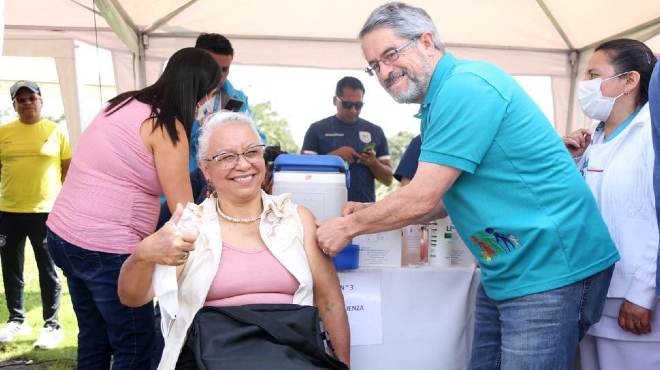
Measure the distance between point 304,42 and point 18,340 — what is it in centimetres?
304

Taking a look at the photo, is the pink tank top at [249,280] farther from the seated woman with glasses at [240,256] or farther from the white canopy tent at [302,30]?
the white canopy tent at [302,30]

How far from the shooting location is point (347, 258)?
7.25 feet

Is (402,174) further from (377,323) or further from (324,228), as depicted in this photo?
(324,228)

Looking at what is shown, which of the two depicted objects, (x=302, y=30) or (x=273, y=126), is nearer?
(x=302, y=30)

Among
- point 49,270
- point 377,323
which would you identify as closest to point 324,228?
point 377,323

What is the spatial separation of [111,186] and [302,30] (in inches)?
125

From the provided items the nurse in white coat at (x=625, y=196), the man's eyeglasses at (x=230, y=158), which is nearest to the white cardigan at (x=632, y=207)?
the nurse in white coat at (x=625, y=196)

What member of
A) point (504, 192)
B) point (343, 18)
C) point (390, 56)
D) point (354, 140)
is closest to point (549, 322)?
point (504, 192)

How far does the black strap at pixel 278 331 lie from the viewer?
169cm

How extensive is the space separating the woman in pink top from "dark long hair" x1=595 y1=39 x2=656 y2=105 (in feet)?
4.86

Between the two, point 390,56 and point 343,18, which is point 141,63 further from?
point 390,56

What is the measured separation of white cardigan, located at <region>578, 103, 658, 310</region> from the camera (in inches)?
78.5

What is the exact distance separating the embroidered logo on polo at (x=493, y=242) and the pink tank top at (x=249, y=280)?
566 millimetres

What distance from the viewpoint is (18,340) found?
166 inches
